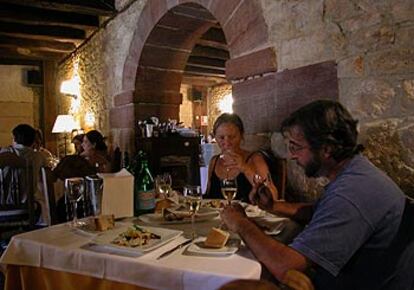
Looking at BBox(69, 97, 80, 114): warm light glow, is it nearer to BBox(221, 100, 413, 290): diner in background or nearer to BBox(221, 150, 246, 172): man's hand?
BBox(221, 150, 246, 172): man's hand

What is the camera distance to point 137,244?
1.16 m

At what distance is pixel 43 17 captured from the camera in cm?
494

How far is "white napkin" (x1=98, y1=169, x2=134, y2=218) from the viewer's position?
1.53 m

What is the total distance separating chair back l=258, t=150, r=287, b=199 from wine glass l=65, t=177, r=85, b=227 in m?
1.16

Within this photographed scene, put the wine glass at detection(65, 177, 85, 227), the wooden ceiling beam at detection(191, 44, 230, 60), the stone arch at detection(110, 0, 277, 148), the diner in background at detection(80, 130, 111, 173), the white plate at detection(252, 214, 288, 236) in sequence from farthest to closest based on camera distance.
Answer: the wooden ceiling beam at detection(191, 44, 230, 60)
the diner in background at detection(80, 130, 111, 173)
the stone arch at detection(110, 0, 277, 148)
the wine glass at detection(65, 177, 85, 227)
the white plate at detection(252, 214, 288, 236)

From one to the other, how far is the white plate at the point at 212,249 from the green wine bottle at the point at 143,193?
0.54m

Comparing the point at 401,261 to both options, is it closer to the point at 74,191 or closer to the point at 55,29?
the point at 74,191

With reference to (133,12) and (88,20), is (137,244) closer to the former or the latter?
(133,12)

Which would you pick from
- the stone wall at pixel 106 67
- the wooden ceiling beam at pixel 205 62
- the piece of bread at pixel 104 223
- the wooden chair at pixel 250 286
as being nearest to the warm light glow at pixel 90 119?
the stone wall at pixel 106 67

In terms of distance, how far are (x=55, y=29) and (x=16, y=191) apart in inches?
131

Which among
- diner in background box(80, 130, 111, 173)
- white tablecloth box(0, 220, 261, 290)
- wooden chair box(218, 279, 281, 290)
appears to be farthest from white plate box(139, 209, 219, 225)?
diner in background box(80, 130, 111, 173)

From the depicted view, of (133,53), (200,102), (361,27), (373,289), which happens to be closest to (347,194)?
(373,289)

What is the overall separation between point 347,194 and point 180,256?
50 centimetres

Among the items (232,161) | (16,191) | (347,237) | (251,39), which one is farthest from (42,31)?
(347,237)
